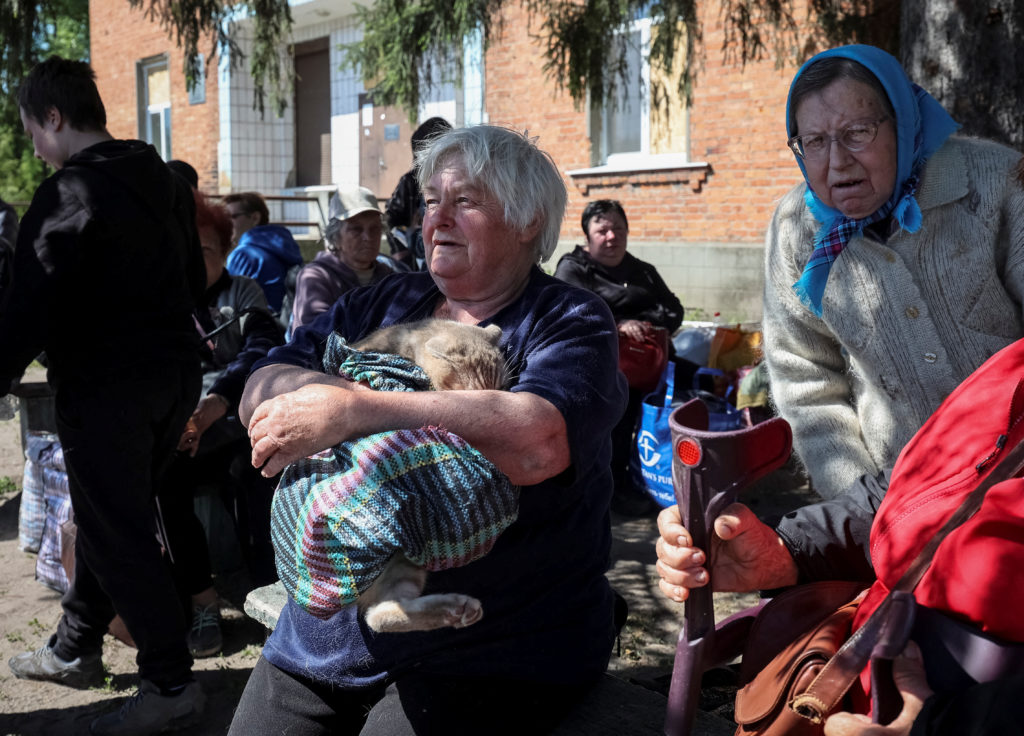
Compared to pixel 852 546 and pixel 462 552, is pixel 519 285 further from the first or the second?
pixel 852 546

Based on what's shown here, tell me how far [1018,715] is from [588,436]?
93cm

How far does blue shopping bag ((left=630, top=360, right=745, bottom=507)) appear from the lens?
223 inches

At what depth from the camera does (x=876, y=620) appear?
1304 millimetres

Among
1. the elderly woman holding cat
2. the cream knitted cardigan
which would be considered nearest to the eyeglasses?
the cream knitted cardigan

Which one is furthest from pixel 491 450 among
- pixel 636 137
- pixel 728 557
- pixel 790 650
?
pixel 636 137

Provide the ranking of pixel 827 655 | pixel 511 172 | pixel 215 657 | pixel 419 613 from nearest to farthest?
pixel 827 655 < pixel 419 613 < pixel 511 172 < pixel 215 657

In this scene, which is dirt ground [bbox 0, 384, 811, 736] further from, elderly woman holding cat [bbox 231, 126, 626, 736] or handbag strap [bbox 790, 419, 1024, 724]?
handbag strap [bbox 790, 419, 1024, 724]

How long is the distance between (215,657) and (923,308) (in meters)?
3.18

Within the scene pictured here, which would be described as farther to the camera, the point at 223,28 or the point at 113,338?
the point at 223,28

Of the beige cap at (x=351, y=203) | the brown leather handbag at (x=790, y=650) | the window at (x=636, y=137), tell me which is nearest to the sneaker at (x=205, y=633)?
the beige cap at (x=351, y=203)

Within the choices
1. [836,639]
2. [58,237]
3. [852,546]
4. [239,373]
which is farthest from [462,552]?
[239,373]

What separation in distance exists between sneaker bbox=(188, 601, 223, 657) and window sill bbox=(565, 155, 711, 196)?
7.98m

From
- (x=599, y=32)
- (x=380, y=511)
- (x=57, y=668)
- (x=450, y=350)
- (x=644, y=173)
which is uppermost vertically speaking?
(x=599, y=32)

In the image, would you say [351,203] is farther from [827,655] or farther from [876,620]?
[876,620]
